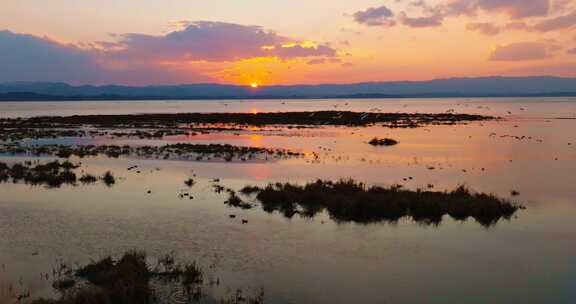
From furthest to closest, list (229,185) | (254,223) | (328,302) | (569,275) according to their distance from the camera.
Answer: (229,185), (254,223), (569,275), (328,302)

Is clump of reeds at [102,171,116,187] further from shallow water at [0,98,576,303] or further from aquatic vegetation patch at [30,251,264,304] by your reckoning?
aquatic vegetation patch at [30,251,264,304]

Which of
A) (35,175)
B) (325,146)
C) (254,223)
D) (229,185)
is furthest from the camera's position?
(325,146)

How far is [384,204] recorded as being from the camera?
71.6 ft

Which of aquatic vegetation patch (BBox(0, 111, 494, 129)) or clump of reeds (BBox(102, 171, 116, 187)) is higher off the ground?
aquatic vegetation patch (BBox(0, 111, 494, 129))

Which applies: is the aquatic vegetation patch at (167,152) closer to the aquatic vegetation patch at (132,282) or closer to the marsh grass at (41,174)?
the marsh grass at (41,174)

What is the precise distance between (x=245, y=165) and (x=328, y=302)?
983 inches

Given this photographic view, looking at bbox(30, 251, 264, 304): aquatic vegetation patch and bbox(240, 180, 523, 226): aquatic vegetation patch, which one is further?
bbox(240, 180, 523, 226): aquatic vegetation patch

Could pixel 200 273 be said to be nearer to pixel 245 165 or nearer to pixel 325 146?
pixel 245 165

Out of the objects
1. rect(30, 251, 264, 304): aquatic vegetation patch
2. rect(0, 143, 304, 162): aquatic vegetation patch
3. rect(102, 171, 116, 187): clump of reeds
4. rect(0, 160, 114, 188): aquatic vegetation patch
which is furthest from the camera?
rect(0, 143, 304, 162): aquatic vegetation patch

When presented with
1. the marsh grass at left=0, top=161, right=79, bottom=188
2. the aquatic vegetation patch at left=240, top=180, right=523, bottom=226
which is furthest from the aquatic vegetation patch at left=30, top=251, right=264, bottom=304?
the marsh grass at left=0, top=161, right=79, bottom=188

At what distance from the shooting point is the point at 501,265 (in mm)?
15398

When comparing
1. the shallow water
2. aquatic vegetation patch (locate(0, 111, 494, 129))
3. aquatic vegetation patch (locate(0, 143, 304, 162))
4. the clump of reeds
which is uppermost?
aquatic vegetation patch (locate(0, 111, 494, 129))

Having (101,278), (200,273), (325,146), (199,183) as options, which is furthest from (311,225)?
(325,146)

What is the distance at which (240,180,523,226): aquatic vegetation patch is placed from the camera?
21203 millimetres
